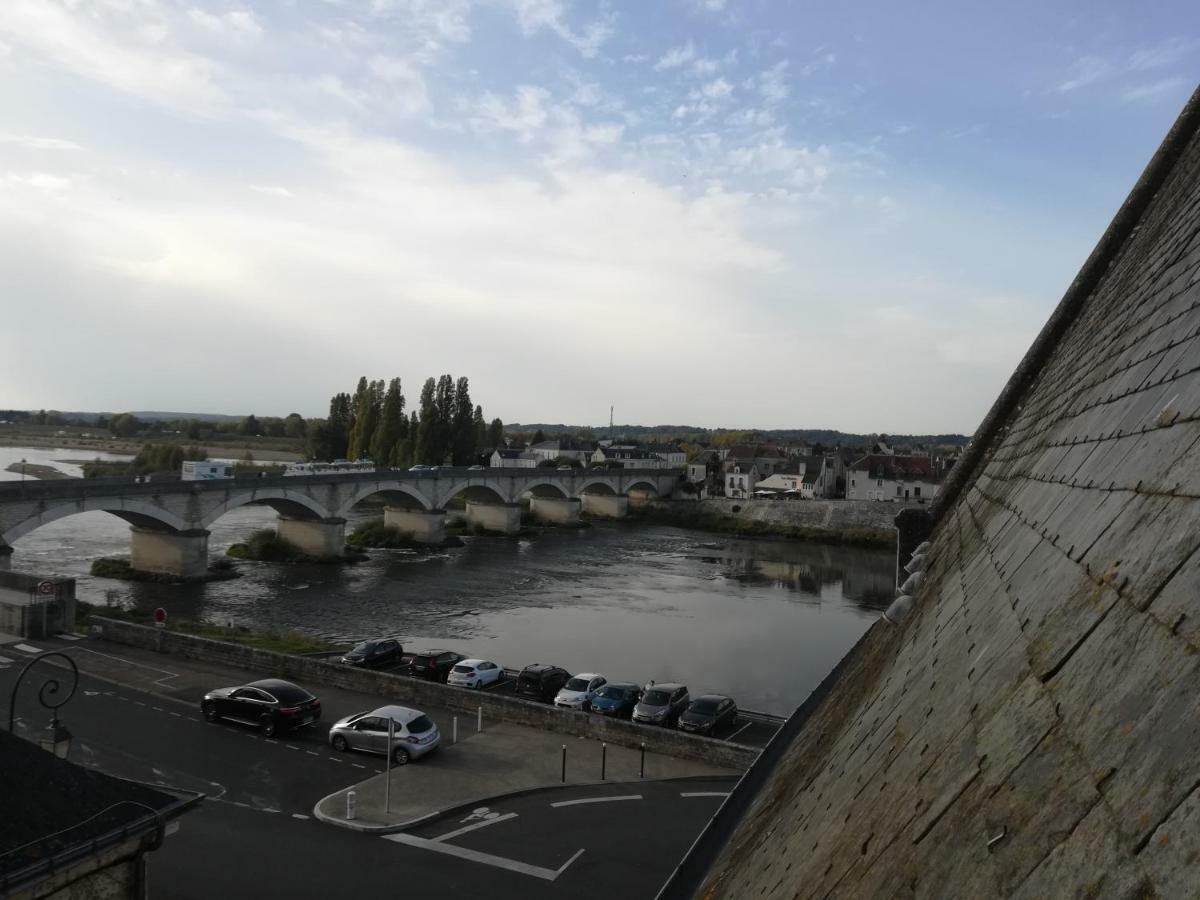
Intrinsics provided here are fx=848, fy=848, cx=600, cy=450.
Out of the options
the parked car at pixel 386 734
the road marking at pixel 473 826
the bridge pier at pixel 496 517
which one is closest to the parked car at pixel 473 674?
the parked car at pixel 386 734

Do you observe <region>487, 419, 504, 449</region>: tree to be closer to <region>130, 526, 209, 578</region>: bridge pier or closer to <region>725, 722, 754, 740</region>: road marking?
<region>130, 526, 209, 578</region>: bridge pier

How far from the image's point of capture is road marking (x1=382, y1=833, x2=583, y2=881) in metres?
10.5

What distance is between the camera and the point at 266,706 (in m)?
15.0

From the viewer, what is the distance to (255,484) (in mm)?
42125

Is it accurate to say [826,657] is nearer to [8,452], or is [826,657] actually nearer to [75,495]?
[75,495]

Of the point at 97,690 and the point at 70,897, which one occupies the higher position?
the point at 70,897

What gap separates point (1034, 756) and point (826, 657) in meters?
28.0

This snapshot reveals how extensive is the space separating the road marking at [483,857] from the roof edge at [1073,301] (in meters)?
6.37

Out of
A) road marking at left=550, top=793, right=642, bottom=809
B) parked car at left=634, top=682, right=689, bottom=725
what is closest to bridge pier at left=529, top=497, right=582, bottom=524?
parked car at left=634, top=682, right=689, bottom=725

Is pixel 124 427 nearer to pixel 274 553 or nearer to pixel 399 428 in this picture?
pixel 399 428

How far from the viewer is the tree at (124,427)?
140 m

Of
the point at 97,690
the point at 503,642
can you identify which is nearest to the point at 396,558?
the point at 503,642

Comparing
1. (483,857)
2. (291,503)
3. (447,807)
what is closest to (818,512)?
(291,503)

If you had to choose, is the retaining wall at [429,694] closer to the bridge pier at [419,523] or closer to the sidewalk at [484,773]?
the sidewalk at [484,773]
